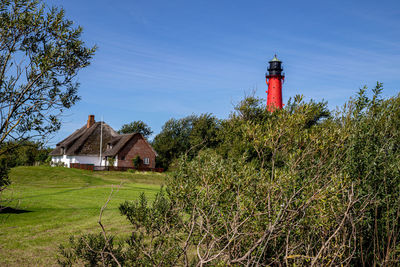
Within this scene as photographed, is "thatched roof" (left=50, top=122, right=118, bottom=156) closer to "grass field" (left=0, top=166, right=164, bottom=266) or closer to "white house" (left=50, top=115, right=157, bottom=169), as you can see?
"white house" (left=50, top=115, right=157, bottom=169)

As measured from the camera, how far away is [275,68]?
2429 inches

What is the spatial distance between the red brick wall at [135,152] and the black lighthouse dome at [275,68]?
27360 mm

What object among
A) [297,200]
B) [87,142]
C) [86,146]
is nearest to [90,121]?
[87,142]

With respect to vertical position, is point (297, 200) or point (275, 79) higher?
point (275, 79)

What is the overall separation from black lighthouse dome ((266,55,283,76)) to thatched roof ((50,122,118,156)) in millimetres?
33632

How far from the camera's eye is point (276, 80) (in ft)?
200

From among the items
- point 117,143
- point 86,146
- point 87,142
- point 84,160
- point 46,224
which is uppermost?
point 87,142

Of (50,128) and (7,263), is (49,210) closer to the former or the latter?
(7,263)

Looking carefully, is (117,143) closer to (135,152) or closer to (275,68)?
(135,152)

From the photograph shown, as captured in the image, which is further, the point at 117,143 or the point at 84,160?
the point at 84,160

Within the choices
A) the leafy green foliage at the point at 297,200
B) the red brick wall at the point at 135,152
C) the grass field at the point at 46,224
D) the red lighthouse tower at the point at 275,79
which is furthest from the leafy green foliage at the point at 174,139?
the leafy green foliage at the point at 297,200

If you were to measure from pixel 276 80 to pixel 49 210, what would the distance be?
4843 centimetres

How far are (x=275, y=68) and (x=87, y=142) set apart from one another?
129 ft

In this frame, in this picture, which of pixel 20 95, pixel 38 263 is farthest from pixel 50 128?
pixel 38 263
